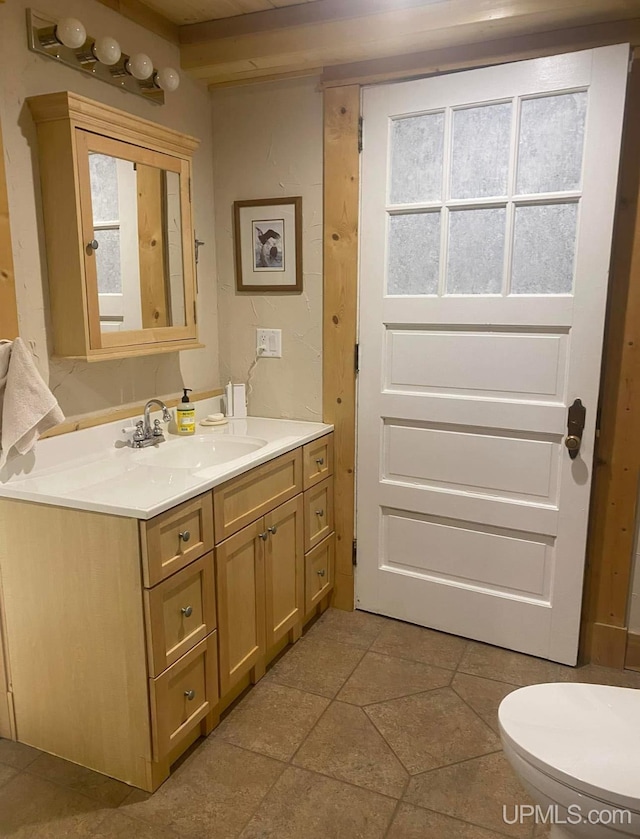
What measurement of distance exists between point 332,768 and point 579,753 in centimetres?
83

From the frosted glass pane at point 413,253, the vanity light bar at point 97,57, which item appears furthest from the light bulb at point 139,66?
the frosted glass pane at point 413,253

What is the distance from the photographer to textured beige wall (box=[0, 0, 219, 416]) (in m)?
Result: 1.86

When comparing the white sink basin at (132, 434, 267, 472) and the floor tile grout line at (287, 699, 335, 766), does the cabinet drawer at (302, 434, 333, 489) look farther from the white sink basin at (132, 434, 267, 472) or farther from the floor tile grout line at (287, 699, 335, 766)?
the floor tile grout line at (287, 699, 335, 766)

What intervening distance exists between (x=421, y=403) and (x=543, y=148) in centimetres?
102

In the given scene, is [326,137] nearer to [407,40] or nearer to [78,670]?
[407,40]

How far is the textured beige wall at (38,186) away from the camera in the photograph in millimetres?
1862

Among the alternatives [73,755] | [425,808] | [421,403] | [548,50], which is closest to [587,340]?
[421,403]

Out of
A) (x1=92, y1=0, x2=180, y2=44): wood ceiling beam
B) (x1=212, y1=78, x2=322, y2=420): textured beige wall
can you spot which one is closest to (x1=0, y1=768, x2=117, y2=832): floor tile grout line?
(x1=212, y1=78, x2=322, y2=420): textured beige wall

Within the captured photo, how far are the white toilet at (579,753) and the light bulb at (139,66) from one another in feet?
7.29

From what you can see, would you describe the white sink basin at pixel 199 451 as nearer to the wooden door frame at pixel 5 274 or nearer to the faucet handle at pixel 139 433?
the faucet handle at pixel 139 433

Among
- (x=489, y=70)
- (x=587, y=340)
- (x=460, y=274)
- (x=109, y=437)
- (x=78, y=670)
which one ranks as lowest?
(x=78, y=670)

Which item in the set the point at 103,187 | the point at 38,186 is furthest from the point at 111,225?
the point at 38,186

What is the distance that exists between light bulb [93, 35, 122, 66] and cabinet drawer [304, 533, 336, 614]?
6.24 feet

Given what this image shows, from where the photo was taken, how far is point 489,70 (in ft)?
7.30
